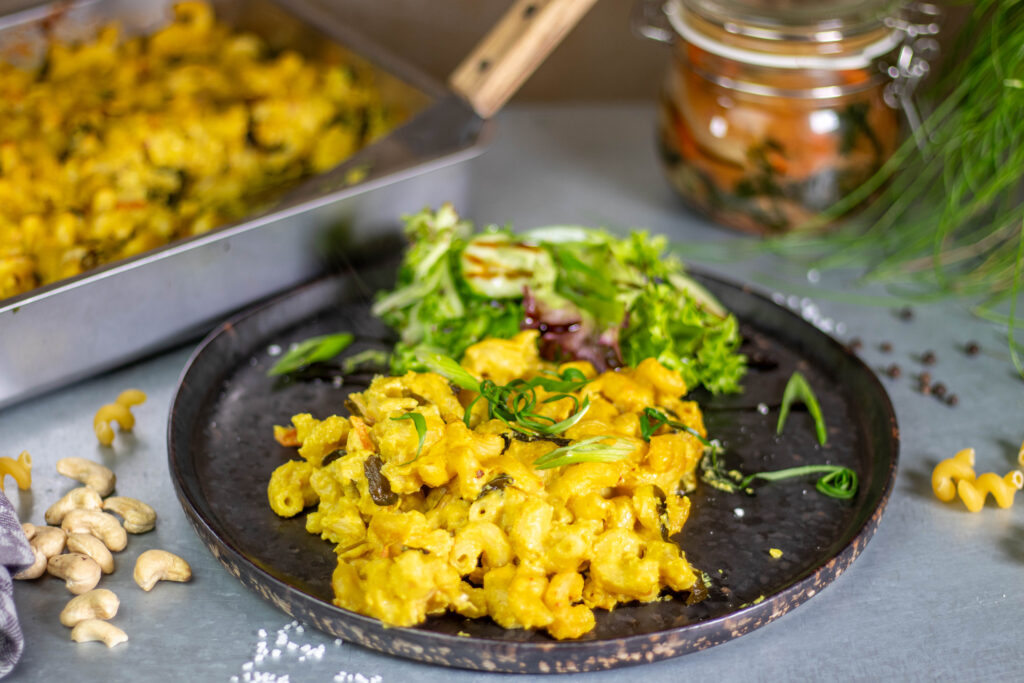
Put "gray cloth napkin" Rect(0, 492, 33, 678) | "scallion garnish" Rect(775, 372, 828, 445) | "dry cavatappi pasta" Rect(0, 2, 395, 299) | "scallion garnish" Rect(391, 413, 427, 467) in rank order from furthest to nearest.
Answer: "dry cavatappi pasta" Rect(0, 2, 395, 299), "scallion garnish" Rect(775, 372, 828, 445), "scallion garnish" Rect(391, 413, 427, 467), "gray cloth napkin" Rect(0, 492, 33, 678)

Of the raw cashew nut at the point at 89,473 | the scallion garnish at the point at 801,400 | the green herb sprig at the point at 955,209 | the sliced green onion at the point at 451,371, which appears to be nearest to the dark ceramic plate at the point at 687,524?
the scallion garnish at the point at 801,400

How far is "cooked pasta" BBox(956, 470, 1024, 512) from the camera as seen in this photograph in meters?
1.54

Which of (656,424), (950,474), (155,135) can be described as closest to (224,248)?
(155,135)

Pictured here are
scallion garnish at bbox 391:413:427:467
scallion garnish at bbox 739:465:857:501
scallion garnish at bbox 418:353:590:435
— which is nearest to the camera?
scallion garnish at bbox 391:413:427:467

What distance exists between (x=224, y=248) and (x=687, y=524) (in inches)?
36.0

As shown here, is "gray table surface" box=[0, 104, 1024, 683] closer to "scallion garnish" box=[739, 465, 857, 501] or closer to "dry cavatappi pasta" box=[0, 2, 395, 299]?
"scallion garnish" box=[739, 465, 857, 501]

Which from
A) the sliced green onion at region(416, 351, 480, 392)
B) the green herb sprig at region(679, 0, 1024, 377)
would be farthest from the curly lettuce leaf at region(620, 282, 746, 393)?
the green herb sprig at region(679, 0, 1024, 377)

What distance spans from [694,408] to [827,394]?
0.32 meters

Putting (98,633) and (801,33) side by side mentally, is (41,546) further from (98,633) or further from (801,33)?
(801,33)

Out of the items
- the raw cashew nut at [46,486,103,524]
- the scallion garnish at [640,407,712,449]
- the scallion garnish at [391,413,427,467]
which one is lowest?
the raw cashew nut at [46,486,103,524]

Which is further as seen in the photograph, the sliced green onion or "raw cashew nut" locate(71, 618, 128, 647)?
the sliced green onion

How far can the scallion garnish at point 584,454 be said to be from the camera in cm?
133

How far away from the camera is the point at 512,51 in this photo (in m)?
1.96

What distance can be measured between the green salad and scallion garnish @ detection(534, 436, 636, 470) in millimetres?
356
